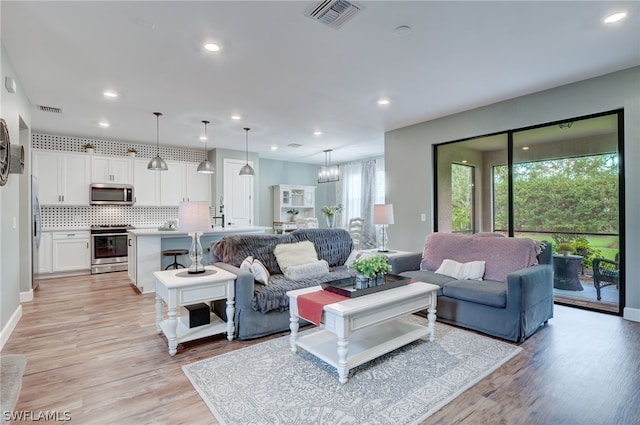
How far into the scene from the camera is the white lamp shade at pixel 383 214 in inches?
189

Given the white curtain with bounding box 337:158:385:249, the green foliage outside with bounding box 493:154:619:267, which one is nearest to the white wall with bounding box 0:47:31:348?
the green foliage outside with bounding box 493:154:619:267

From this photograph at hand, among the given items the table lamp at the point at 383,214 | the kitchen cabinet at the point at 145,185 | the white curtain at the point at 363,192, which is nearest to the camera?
the table lamp at the point at 383,214

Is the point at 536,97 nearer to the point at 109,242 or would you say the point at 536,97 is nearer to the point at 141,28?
the point at 141,28

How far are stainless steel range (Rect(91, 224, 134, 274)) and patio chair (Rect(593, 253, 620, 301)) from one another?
7515 millimetres

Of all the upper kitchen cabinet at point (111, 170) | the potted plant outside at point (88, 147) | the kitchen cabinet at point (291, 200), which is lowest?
the kitchen cabinet at point (291, 200)

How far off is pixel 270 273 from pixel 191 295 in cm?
101

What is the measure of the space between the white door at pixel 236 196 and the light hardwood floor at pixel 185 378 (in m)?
3.92

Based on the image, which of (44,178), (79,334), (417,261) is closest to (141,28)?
(79,334)

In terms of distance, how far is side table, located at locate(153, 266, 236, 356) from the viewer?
2727 millimetres

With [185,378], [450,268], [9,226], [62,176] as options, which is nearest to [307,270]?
[185,378]

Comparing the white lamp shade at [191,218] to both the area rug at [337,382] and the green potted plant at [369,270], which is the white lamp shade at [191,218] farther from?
the green potted plant at [369,270]

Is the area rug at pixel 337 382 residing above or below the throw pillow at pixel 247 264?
below

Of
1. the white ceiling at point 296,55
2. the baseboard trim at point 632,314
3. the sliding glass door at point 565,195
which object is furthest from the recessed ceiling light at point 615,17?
the baseboard trim at point 632,314

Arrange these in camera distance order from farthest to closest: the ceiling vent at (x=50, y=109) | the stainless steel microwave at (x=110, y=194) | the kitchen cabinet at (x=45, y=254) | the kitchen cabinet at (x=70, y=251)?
the stainless steel microwave at (x=110, y=194), the kitchen cabinet at (x=70, y=251), the kitchen cabinet at (x=45, y=254), the ceiling vent at (x=50, y=109)
